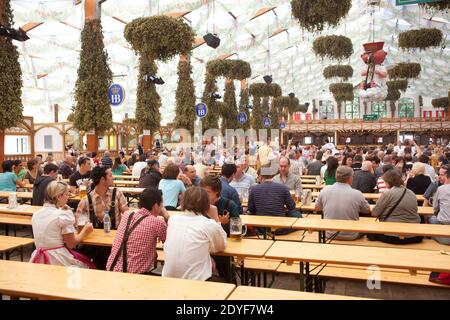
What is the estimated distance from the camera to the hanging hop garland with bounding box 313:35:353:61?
11.0 metres

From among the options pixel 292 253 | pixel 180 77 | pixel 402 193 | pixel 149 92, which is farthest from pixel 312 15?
pixel 180 77

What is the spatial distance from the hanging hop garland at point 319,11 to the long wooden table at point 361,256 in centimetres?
452

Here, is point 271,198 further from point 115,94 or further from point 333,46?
point 333,46

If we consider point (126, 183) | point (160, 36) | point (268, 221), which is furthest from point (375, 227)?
point (126, 183)

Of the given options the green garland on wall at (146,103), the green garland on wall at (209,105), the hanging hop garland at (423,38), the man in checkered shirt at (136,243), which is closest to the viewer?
the man in checkered shirt at (136,243)

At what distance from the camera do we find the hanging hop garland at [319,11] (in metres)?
6.47

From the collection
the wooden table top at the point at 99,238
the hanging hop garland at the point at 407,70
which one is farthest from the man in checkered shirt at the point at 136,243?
the hanging hop garland at the point at 407,70

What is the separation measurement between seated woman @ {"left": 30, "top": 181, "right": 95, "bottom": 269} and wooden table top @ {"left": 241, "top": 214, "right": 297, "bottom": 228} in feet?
5.20

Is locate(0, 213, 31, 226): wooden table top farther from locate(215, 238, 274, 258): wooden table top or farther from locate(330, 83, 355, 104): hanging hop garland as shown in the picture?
locate(330, 83, 355, 104): hanging hop garland

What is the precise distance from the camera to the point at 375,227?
12.3 ft

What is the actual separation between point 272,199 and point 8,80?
5.42 metres

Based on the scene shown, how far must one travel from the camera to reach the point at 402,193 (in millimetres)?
4266

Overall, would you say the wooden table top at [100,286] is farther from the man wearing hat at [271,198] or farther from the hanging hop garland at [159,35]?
the hanging hop garland at [159,35]

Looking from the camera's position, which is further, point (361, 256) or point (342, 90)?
point (342, 90)
